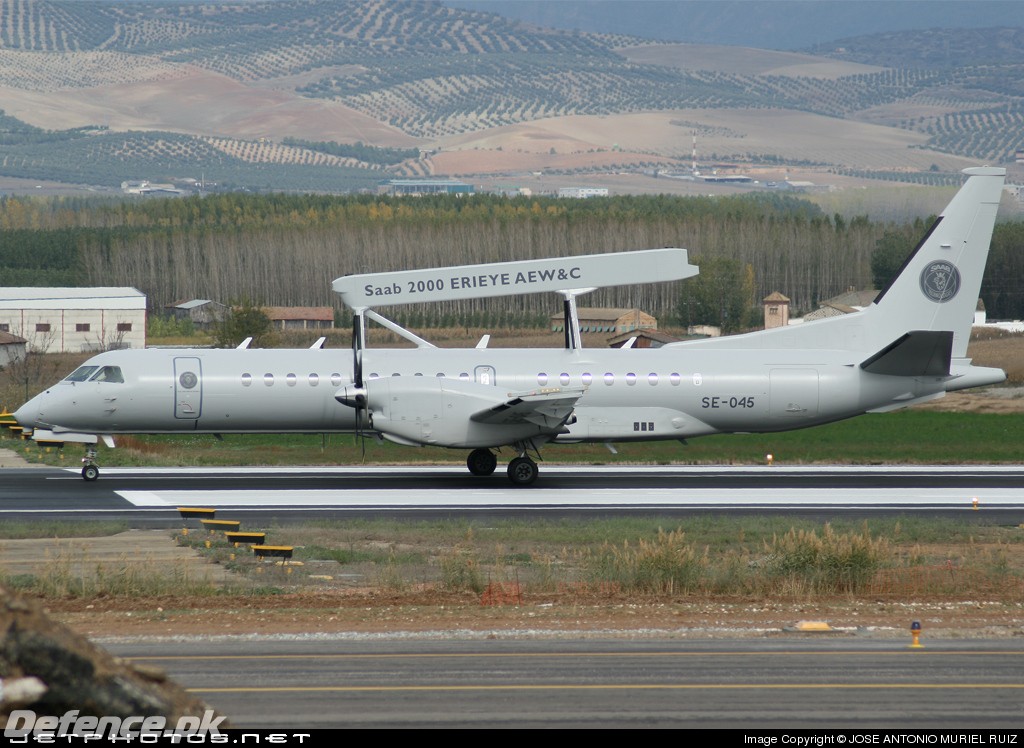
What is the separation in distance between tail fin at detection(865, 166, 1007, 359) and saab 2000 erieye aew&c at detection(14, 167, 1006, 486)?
1.6 inches

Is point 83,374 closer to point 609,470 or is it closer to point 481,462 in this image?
point 481,462

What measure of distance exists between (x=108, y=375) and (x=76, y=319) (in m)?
74.5

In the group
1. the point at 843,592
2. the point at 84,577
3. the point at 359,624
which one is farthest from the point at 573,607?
the point at 84,577

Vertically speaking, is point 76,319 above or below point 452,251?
below

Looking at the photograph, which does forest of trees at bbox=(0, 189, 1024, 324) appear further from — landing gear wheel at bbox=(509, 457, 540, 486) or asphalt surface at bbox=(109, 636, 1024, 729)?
asphalt surface at bbox=(109, 636, 1024, 729)

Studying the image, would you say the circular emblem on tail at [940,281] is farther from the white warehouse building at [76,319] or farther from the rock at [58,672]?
the white warehouse building at [76,319]

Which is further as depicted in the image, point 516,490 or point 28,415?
point 516,490

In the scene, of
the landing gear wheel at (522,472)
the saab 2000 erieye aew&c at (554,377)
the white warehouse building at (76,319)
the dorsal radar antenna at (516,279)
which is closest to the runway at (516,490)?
the landing gear wheel at (522,472)

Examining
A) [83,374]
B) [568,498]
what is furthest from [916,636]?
[83,374]

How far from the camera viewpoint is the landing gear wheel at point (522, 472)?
35.2 m

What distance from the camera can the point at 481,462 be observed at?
121ft

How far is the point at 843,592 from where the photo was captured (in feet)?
72.8

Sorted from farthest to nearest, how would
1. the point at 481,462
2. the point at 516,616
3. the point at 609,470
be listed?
1. the point at 609,470
2. the point at 481,462
3. the point at 516,616

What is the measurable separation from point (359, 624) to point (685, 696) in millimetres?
5919
